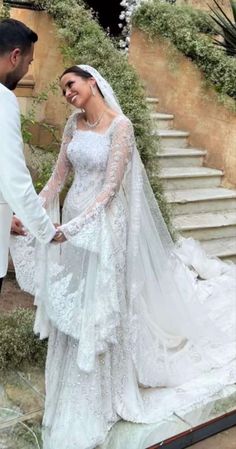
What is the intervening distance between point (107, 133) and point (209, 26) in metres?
5.14

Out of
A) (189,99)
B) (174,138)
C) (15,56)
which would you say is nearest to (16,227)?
(15,56)

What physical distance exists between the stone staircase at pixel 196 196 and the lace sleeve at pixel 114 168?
9.36 feet

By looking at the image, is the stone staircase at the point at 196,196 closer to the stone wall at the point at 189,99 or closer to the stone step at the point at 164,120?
the stone step at the point at 164,120

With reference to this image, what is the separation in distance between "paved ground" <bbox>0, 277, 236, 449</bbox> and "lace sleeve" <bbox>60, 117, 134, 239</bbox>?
111cm

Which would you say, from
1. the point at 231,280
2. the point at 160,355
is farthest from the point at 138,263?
the point at 231,280

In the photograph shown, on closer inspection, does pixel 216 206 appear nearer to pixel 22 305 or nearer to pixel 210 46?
pixel 210 46

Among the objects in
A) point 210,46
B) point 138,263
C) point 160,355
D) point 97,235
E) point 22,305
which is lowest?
point 22,305

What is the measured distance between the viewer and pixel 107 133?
2.79m

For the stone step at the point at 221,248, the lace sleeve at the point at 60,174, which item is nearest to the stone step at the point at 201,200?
the stone step at the point at 221,248

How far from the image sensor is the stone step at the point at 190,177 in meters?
6.14

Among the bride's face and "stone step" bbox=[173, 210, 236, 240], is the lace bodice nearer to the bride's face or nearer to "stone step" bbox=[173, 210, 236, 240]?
the bride's face

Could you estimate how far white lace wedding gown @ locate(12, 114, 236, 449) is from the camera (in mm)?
2744

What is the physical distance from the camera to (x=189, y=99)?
6.78 m

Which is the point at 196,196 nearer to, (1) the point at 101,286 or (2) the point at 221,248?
(2) the point at 221,248
